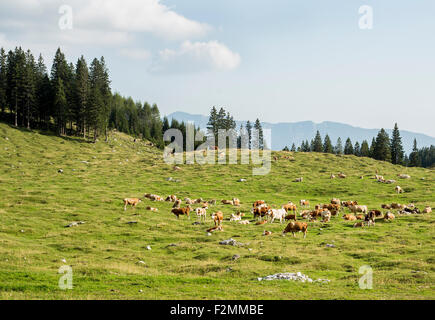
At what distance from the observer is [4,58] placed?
4345 inches

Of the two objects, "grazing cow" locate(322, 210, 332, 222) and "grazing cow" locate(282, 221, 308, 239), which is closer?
"grazing cow" locate(282, 221, 308, 239)

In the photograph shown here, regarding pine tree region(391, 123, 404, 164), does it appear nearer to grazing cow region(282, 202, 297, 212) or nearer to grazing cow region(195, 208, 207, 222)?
grazing cow region(282, 202, 297, 212)

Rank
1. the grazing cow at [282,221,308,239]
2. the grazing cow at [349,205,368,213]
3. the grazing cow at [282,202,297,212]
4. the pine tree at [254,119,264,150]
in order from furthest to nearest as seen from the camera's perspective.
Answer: the pine tree at [254,119,264,150] < the grazing cow at [282,202,297,212] < the grazing cow at [349,205,368,213] < the grazing cow at [282,221,308,239]

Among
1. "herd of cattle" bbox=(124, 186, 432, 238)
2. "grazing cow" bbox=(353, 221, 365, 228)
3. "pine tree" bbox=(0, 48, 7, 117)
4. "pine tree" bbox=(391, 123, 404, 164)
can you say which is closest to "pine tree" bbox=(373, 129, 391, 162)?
"pine tree" bbox=(391, 123, 404, 164)

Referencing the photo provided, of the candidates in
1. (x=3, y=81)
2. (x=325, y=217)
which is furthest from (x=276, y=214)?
(x=3, y=81)

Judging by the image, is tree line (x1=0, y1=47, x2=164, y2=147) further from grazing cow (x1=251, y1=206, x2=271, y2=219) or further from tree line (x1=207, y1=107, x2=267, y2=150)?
grazing cow (x1=251, y1=206, x2=271, y2=219)

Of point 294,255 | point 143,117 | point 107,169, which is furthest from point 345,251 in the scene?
point 143,117

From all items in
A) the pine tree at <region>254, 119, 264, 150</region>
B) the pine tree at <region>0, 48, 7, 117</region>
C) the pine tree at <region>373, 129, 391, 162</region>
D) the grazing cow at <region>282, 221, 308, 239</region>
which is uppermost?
the pine tree at <region>0, 48, 7, 117</region>

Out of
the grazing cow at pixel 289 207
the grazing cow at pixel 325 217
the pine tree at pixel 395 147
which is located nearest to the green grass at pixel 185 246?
the grazing cow at pixel 325 217

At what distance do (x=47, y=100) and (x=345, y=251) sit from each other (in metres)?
101

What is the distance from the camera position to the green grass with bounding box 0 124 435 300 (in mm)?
16203

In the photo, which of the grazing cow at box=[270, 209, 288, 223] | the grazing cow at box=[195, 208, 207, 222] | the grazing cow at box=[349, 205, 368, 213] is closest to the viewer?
the grazing cow at box=[270, 209, 288, 223]

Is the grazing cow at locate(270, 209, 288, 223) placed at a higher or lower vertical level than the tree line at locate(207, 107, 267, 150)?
lower

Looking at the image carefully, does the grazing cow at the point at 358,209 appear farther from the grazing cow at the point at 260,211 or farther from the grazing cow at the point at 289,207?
the grazing cow at the point at 260,211
